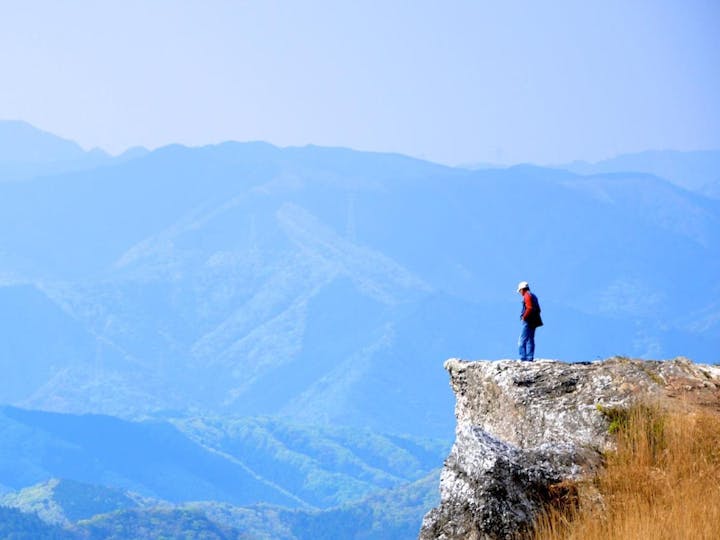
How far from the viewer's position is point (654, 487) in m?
8.95

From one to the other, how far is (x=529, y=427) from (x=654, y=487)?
3398 mm

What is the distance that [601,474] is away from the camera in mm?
9141

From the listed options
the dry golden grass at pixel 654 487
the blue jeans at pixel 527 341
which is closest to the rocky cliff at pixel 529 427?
the dry golden grass at pixel 654 487

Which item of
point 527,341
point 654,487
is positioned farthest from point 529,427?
point 527,341

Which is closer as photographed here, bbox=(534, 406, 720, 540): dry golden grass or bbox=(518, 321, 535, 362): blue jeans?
bbox=(534, 406, 720, 540): dry golden grass

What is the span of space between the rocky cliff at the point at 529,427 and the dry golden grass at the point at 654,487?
0.25 m

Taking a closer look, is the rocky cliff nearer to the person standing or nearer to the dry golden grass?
the dry golden grass

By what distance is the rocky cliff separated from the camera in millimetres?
8625

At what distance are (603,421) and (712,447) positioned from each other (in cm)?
154

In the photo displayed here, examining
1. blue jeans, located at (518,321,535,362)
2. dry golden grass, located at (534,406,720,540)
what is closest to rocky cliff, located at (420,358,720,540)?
dry golden grass, located at (534,406,720,540)

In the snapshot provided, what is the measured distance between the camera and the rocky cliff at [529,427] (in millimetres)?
8625

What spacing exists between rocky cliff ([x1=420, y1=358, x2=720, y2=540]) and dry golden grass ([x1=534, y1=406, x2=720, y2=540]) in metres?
0.25

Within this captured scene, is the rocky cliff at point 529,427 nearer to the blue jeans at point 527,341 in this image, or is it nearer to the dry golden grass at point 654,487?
the dry golden grass at point 654,487

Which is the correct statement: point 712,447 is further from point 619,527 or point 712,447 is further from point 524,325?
point 524,325
